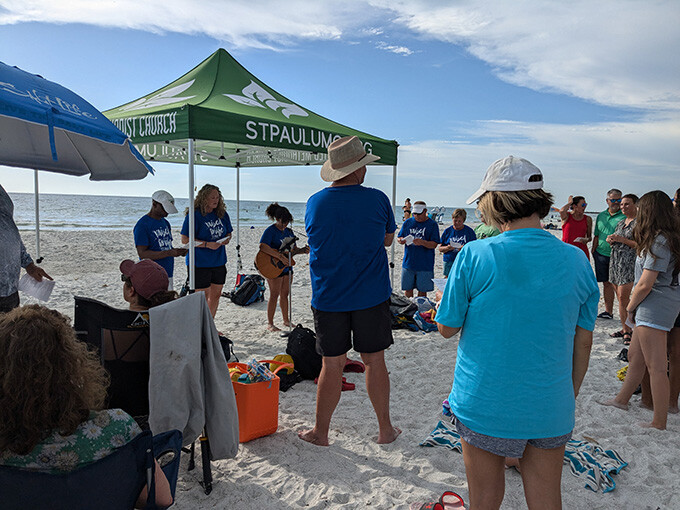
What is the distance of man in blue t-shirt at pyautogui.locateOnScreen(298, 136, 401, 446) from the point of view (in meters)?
2.71

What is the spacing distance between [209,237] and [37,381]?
3.92 meters

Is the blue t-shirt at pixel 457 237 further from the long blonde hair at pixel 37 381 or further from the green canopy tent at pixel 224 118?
the long blonde hair at pixel 37 381

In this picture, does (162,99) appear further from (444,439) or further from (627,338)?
(627,338)

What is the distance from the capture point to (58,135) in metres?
3.84

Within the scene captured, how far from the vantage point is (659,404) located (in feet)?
10.5

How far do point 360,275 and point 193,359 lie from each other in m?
1.07

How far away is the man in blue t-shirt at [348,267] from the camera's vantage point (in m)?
2.71

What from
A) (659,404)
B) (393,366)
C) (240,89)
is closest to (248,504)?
(393,366)

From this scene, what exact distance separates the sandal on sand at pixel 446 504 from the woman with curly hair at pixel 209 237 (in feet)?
11.4

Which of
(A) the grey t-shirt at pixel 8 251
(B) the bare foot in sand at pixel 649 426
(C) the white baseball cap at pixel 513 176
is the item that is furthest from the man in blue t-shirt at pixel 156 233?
(B) the bare foot in sand at pixel 649 426

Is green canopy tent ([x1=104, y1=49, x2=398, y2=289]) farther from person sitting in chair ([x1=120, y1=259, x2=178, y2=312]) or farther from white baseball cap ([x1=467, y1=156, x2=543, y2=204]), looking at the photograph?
white baseball cap ([x1=467, y1=156, x2=543, y2=204])

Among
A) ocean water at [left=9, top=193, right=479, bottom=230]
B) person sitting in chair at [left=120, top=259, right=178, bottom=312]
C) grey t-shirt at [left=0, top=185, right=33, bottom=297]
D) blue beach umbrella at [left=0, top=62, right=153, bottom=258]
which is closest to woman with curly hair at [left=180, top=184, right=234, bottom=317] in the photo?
blue beach umbrella at [left=0, top=62, right=153, bottom=258]

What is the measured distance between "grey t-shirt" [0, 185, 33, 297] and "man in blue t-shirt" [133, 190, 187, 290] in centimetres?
137

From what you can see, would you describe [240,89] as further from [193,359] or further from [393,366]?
[193,359]
